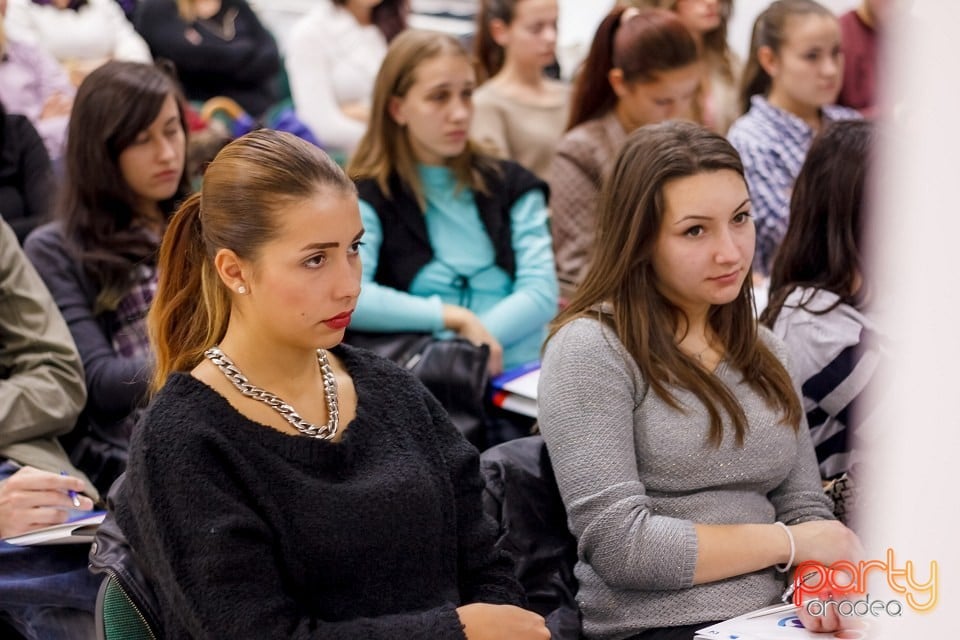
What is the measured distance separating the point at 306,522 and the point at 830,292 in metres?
1.04

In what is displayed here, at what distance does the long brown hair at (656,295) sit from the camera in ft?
4.92

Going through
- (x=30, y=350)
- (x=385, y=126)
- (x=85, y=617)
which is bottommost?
(x=85, y=617)

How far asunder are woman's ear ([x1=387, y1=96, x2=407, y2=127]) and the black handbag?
0.51 metres

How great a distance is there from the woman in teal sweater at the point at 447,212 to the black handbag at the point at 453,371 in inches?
4.3

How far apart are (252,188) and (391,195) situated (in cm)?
121

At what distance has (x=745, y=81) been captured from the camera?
333 cm

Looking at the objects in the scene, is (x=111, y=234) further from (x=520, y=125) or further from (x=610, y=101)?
(x=520, y=125)

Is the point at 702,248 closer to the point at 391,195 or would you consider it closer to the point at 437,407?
the point at 437,407

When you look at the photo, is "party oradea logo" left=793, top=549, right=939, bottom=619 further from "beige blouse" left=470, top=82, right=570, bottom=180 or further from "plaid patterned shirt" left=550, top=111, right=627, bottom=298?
"beige blouse" left=470, top=82, right=570, bottom=180

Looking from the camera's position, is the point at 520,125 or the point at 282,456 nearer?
the point at 282,456

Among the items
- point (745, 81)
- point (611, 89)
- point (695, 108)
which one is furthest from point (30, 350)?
point (745, 81)

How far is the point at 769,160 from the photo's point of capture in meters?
3.01

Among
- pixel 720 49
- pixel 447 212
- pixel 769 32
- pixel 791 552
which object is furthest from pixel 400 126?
pixel 720 49

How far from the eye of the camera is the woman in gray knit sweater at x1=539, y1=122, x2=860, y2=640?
4.68 feet
